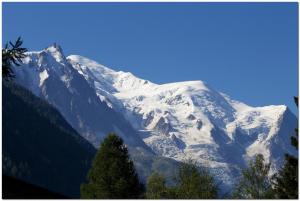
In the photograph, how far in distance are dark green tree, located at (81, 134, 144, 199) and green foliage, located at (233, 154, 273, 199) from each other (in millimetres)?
11094

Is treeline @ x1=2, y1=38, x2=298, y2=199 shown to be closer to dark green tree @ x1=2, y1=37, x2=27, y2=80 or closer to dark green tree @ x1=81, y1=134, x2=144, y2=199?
dark green tree @ x1=81, y1=134, x2=144, y2=199

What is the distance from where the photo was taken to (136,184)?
72.0 m

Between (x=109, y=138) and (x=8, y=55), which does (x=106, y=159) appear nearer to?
(x=109, y=138)

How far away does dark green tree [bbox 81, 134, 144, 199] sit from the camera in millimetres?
69875

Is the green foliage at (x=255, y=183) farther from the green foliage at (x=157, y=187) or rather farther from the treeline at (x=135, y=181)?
the green foliage at (x=157, y=187)

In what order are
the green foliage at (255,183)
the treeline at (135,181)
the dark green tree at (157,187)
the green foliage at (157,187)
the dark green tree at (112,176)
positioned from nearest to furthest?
the treeline at (135,181) < the dark green tree at (112,176) < the green foliage at (255,183) < the dark green tree at (157,187) < the green foliage at (157,187)

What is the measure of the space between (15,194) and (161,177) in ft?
245

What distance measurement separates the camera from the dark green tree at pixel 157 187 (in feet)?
290

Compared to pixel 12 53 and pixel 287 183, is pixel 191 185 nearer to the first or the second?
pixel 287 183

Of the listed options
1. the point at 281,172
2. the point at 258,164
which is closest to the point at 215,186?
the point at 258,164

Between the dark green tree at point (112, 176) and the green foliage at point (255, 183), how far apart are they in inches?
437

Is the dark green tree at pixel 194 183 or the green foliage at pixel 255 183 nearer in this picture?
the green foliage at pixel 255 183

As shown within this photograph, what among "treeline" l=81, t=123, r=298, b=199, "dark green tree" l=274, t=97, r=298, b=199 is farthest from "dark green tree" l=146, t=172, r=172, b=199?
"dark green tree" l=274, t=97, r=298, b=199

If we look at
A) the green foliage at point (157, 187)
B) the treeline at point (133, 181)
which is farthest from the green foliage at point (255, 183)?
the green foliage at point (157, 187)
